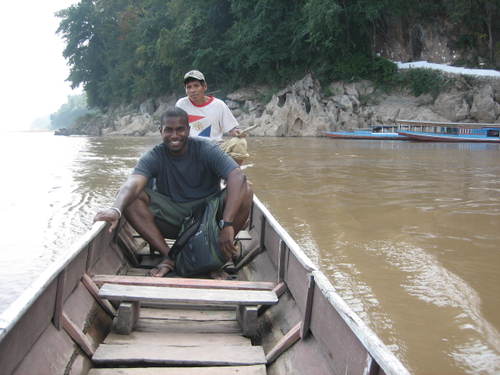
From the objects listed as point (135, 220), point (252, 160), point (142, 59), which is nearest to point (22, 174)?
point (252, 160)

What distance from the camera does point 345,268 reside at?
3904mm

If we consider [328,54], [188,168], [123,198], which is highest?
[328,54]

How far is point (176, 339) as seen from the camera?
7.04ft

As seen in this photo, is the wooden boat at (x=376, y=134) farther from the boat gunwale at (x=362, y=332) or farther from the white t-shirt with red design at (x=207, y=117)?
the boat gunwale at (x=362, y=332)

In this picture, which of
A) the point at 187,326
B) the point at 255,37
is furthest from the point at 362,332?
the point at 255,37

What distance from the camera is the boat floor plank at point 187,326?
227cm

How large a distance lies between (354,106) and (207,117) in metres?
20.4

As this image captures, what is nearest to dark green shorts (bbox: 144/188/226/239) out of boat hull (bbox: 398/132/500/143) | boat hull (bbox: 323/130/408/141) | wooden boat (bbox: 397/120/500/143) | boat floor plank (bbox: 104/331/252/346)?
boat floor plank (bbox: 104/331/252/346)

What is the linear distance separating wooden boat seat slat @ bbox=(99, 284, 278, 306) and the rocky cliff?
19635mm

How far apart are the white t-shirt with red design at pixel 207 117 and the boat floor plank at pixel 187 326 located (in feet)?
6.90

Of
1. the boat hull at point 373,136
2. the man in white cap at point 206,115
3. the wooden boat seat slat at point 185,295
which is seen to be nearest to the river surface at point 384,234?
the wooden boat seat slat at point 185,295

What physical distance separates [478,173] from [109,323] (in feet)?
30.7

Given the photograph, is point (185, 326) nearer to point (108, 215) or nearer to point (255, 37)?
point (108, 215)

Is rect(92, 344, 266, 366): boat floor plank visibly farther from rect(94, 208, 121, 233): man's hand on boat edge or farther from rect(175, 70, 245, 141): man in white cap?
rect(175, 70, 245, 141): man in white cap
